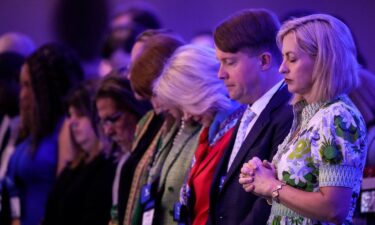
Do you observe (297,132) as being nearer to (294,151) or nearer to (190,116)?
(294,151)

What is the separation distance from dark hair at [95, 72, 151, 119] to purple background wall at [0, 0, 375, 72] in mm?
1687

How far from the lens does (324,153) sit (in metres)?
2.64

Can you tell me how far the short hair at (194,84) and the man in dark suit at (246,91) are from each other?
1.10ft

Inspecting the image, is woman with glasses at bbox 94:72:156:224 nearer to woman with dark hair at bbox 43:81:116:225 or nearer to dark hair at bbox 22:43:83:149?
woman with dark hair at bbox 43:81:116:225

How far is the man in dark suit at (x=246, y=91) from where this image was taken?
323 cm

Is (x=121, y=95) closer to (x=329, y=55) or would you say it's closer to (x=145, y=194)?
(x=145, y=194)

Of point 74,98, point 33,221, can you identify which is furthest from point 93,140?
point 33,221

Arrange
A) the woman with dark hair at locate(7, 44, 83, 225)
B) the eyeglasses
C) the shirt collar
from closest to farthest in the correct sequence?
1. the shirt collar
2. the eyeglasses
3. the woman with dark hair at locate(7, 44, 83, 225)

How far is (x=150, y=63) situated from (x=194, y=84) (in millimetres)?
448

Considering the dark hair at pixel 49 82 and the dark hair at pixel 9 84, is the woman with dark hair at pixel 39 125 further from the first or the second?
the dark hair at pixel 9 84

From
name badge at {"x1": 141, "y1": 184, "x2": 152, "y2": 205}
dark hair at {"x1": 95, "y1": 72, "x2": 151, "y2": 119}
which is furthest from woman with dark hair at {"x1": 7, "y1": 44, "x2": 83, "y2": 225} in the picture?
name badge at {"x1": 141, "y1": 184, "x2": 152, "y2": 205}

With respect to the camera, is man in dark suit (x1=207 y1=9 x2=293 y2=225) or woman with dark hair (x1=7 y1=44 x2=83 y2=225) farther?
woman with dark hair (x1=7 y1=44 x2=83 y2=225)

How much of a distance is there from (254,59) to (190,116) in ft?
A: 1.95

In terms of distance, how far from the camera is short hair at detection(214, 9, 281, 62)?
3357 millimetres
